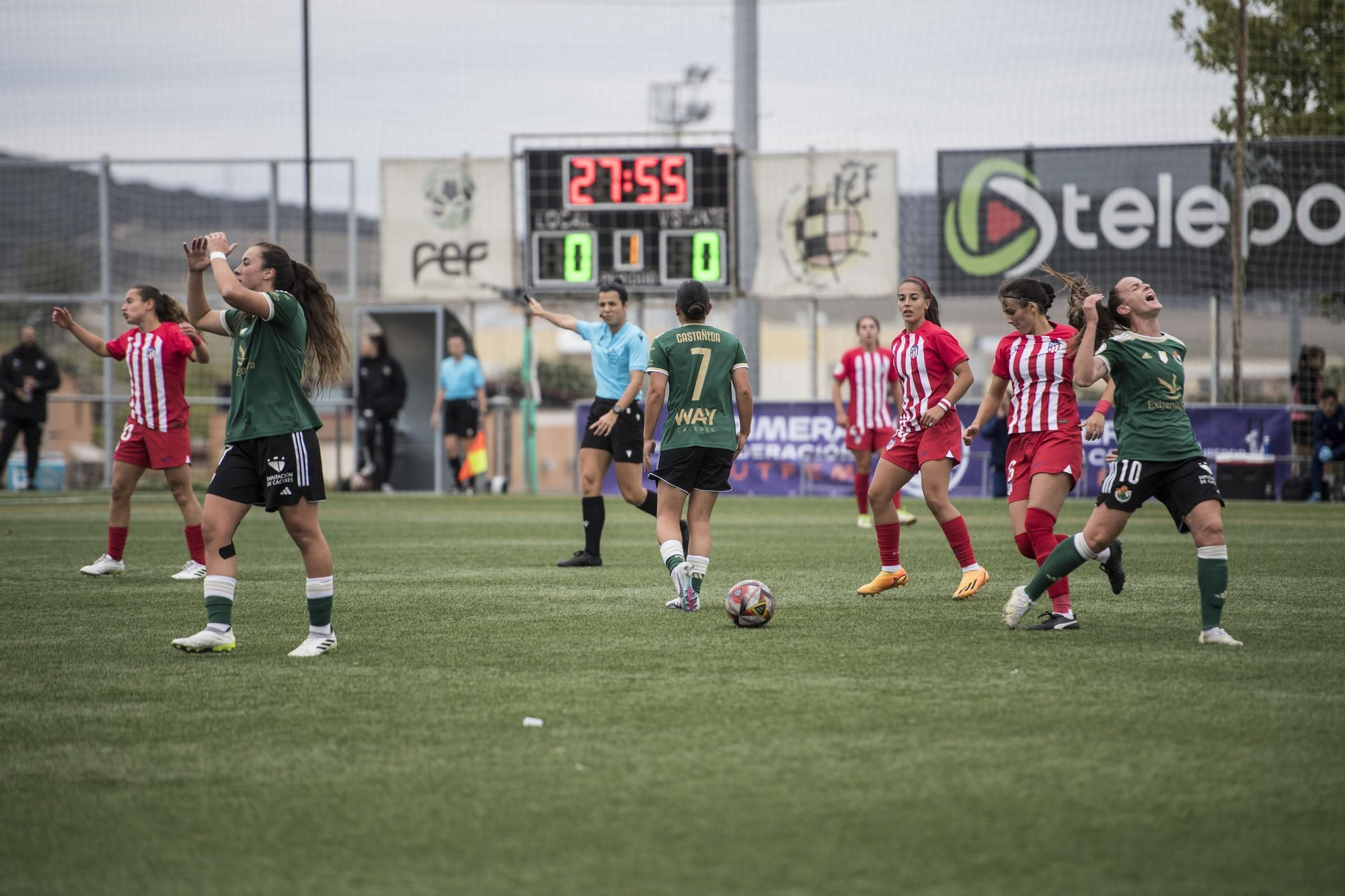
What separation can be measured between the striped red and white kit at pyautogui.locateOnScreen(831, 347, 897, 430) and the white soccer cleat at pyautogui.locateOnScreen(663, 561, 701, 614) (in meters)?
6.61

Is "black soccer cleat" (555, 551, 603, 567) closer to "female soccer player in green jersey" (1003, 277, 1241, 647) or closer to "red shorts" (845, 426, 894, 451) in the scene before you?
"red shorts" (845, 426, 894, 451)

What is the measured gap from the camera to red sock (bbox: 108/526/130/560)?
9.97 m

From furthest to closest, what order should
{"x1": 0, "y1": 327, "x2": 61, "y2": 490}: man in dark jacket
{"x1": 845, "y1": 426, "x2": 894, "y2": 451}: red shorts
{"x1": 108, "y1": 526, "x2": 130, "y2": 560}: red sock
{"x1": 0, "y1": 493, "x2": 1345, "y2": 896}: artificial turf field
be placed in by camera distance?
1. {"x1": 0, "y1": 327, "x2": 61, "y2": 490}: man in dark jacket
2. {"x1": 845, "y1": 426, "x2": 894, "y2": 451}: red shorts
3. {"x1": 108, "y1": 526, "x2": 130, "y2": 560}: red sock
4. {"x1": 0, "y1": 493, "x2": 1345, "y2": 896}: artificial turf field

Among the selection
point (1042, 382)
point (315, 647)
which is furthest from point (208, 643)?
point (1042, 382)

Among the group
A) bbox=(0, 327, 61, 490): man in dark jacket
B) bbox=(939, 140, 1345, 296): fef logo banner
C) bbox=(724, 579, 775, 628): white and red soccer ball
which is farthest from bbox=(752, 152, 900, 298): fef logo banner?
bbox=(724, 579, 775, 628): white and red soccer ball

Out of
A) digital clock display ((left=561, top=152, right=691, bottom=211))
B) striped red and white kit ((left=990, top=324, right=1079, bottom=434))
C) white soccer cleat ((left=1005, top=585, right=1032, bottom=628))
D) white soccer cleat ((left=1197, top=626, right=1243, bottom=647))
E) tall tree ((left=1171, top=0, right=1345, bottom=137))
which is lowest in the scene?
white soccer cleat ((left=1197, top=626, right=1243, bottom=647))

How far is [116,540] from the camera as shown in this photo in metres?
10.0

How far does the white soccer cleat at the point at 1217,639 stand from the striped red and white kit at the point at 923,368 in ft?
7.51

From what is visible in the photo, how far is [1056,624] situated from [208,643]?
4.25 m

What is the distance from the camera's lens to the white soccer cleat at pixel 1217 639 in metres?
6.58

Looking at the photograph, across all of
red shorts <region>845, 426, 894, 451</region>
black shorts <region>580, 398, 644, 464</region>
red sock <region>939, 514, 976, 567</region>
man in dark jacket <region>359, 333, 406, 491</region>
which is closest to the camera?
red sock <region>939, 514, 976, 567</region>

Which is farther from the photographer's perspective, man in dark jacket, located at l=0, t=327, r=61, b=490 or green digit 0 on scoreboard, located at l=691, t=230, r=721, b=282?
green digit 0 on scoreboard, located at l=691, t=230, r=721, b=282

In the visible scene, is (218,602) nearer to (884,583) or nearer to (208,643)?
(208,643)

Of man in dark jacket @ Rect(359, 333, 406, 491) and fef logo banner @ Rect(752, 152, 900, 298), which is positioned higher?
fef logo banner @ Rect(752, 152, 900, 298)
